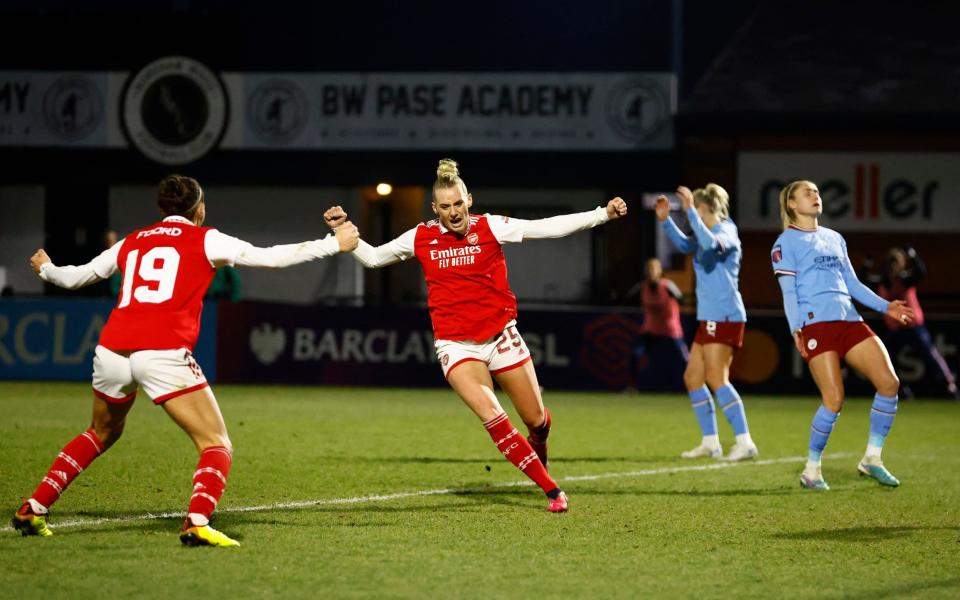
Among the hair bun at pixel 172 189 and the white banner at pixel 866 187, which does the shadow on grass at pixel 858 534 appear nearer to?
the hair bun at pixel 172 189

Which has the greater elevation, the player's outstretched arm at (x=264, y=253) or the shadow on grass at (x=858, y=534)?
the player's outstretched arm at (x=264, y=253)

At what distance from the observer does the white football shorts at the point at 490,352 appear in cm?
857

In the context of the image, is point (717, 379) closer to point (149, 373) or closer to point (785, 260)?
point (785, 260)

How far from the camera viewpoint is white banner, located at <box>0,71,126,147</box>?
28.3m

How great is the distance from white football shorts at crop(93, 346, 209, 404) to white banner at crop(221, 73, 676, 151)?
20739mm

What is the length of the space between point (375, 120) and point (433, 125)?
3.89ft

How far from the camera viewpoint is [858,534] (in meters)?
7.66

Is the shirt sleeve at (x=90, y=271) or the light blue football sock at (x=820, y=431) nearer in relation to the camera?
the shirt sleeve at (x=90, y=271)

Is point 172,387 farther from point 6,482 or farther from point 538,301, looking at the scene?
point 538,301

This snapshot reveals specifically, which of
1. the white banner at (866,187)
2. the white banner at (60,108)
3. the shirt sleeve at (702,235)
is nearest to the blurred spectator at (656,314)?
the white banner at (866,187)

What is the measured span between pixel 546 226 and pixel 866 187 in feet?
63.1

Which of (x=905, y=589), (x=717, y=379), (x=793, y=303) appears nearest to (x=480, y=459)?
Answer: (x=717, y=379)

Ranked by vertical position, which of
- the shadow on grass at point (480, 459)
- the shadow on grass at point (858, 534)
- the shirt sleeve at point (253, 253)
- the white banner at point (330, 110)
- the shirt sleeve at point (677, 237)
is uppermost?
the white banner at point (330, 110)

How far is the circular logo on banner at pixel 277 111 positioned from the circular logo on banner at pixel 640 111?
6.23 metres
